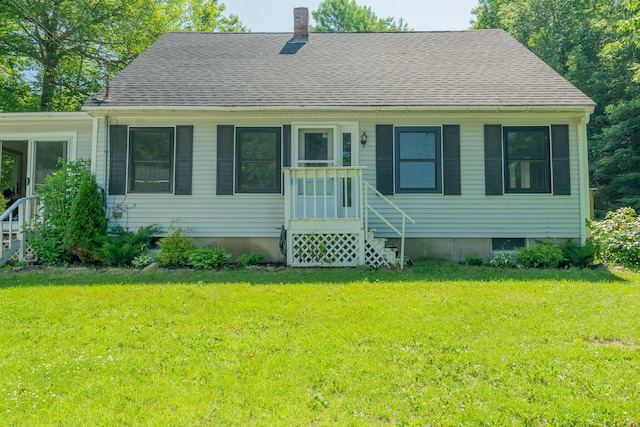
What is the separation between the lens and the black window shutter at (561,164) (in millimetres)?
7781

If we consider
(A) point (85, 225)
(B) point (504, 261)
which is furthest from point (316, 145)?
(A) point (85, 225)

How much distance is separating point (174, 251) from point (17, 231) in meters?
3.18

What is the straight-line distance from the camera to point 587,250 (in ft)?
23.5

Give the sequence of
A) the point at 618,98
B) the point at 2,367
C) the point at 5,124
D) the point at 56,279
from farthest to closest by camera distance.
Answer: the point at 618,98
the point at 5,124
the point at 56,279
the point at 2,367

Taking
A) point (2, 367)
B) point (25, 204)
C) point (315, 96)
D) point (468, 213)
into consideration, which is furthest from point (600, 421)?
point (25, 204)

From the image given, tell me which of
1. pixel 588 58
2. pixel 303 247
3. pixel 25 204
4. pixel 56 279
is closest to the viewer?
pixel 56 279

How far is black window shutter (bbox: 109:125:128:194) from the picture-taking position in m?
7.89

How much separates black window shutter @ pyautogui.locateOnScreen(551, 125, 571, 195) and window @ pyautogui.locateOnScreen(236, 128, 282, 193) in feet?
18.1

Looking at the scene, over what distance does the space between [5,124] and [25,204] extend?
2.48 metres

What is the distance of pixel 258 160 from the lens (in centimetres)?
800

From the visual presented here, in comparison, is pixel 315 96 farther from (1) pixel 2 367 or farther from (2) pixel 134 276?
(1) pixel 2 367

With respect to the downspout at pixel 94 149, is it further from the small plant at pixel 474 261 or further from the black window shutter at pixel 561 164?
the black window shutter at pixel 561 164

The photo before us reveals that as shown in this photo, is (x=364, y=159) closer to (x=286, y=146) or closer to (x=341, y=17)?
(x=286, y=146)

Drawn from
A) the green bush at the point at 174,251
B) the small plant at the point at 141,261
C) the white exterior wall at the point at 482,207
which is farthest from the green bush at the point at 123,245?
the white exterior wall at the point at 482,207
